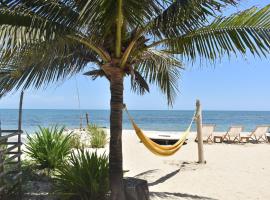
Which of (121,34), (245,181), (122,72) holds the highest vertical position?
(121,34)

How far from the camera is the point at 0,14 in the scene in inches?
163

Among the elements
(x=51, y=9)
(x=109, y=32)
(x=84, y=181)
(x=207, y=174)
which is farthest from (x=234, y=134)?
(x=51, y=9)

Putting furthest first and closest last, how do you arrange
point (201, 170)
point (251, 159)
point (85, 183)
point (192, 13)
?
1. point (251, 159)
2. point (201, 170)
3. point (85, 183)
4. point (192, 13)

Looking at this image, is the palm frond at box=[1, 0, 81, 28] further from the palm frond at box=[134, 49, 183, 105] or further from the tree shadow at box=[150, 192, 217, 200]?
the tree shadow at box=[150, 192, 217, 200]

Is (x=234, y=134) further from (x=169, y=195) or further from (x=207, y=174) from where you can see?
(x=169, y=195)

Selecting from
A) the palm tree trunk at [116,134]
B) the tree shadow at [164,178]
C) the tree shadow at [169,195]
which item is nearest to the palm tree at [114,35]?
the palm tree trunk at [116,134]

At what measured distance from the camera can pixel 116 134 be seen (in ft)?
16.0

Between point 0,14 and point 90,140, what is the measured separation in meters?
8.26

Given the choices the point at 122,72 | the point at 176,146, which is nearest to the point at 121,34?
the point at 122,72

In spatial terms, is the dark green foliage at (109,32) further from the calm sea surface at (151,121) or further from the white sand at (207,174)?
the calm sea surface at (151,121)

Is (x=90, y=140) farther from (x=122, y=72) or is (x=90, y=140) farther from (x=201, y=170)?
(x=122, y=72)

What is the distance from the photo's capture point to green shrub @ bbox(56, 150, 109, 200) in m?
5.16

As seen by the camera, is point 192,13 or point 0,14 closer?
point 0,14

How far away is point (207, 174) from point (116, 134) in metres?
3.96
